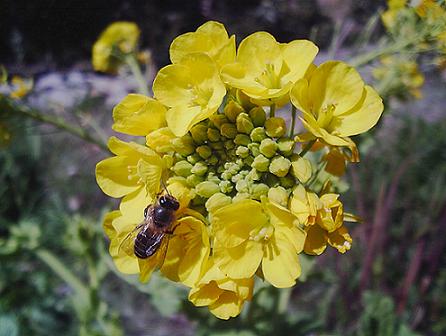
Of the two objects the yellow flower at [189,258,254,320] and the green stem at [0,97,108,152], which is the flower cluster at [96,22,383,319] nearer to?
the yellow flower at [189,258,254,320]

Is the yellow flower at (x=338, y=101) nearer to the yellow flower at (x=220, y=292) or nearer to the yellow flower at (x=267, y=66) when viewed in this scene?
the yellow flower at (x=267, y=66)

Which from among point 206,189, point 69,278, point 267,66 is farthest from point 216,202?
point 69,278

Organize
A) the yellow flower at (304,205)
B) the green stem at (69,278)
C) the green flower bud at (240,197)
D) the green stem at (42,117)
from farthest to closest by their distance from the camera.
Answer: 1. the green stem at (69,278)
2. the green stem at (42,117)
3. the green flower bud at (240,197)
4. the yellow flower at (304,205)

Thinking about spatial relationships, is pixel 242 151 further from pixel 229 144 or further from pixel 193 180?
pixel 193 180

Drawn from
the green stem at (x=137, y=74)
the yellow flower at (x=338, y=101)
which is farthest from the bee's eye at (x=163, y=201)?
the green stem at (x=137, y=74)

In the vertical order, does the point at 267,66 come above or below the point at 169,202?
above

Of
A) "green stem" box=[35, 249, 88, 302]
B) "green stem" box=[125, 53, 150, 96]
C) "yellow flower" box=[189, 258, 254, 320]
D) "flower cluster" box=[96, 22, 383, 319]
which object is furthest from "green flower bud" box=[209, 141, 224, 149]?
"green stem" box=[35, 249, 88, 302]
